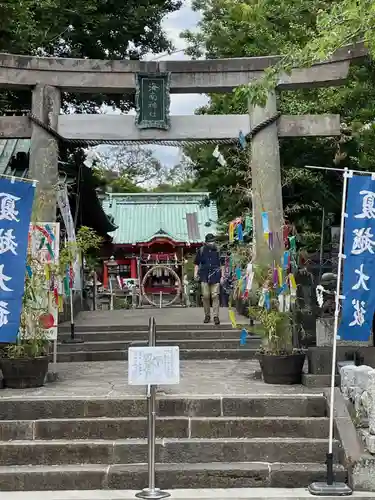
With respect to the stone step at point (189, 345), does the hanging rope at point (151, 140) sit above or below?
above

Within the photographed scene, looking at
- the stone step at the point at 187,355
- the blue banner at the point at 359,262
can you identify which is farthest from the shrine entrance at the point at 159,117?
the blue banner at the point at 359,262

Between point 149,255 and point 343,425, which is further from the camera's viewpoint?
point 149,255

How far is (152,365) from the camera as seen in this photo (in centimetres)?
605

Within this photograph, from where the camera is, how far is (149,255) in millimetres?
28531

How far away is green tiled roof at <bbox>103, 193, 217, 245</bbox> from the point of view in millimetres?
29375

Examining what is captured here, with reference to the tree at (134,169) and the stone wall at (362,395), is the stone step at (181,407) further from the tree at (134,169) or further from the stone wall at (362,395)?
the tree at (134,169)

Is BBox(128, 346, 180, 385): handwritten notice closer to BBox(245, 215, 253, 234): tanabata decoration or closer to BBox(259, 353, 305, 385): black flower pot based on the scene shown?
BBox(259, 353, 305, 385): black flower pot

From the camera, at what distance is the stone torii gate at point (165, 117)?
1059 cm

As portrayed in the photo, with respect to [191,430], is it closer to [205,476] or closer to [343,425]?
[205,476]

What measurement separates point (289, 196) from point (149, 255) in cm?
1360

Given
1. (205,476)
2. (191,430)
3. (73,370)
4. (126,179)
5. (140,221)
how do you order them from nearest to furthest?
(205,476) → (191,430) → (73,370) → (140,221) → (126,179)

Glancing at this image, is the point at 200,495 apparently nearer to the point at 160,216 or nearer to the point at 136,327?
the point at 136,327

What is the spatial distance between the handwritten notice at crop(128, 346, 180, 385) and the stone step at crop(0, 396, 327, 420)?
1547 mm

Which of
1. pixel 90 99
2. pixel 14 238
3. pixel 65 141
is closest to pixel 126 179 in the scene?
pixel 90 99
